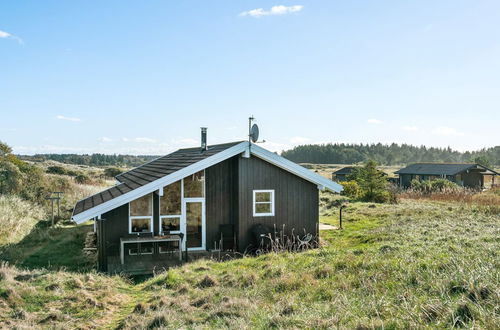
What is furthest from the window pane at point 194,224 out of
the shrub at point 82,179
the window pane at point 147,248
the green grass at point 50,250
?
the shrub at point 82,179

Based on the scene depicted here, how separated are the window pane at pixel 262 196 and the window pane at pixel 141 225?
11.2ft

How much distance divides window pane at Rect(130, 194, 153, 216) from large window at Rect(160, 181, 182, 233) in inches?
13.8

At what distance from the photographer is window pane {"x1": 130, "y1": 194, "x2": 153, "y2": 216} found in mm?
12031

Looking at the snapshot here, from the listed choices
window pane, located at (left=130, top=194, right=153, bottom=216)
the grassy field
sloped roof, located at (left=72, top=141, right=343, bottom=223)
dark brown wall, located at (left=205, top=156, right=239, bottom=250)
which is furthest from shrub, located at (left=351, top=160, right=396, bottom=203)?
window pane, located at (left=130, top=194, right=153, bottom=216)

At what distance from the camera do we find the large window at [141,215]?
11984 mm

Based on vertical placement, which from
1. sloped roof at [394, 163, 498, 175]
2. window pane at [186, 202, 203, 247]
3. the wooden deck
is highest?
sloped roof at [394, 163, 498, 175]

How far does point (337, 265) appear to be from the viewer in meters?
7.67

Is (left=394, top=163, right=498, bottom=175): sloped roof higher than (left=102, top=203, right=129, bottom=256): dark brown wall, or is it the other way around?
(left=394, top=163, right=498, bottom=175): sloped roof

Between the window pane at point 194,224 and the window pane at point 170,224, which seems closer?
the window pane at point 170,224

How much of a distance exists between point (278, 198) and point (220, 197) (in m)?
1.88

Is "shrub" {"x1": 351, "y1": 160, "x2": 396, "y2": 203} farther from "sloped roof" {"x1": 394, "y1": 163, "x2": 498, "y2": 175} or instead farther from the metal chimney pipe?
"sloped roof" {"x1": 394, "y1": 163, "x2": 498, "y2": 175}

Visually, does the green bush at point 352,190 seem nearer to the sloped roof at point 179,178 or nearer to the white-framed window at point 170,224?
the sloped roof at point 179,178

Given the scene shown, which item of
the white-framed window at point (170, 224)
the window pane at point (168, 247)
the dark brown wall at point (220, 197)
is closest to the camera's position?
the window pane at point (168, 247)

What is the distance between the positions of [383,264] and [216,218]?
6.63 m
